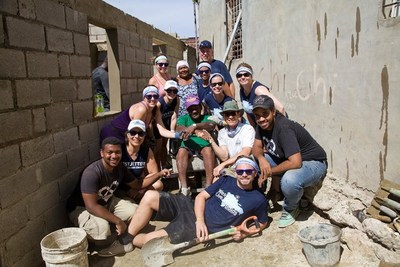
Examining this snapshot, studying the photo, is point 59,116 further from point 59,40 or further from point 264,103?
point 264,103

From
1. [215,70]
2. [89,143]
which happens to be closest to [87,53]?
[89,143]

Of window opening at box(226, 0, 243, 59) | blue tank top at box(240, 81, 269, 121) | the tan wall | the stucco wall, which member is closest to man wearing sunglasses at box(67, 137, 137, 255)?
the tan wall

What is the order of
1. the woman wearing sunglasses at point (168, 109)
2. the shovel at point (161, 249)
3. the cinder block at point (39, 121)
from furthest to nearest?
the woman wearing sunglasses at point (168, 109) → the shovel at point (161, 249) → the cinder block at point (39, 121)

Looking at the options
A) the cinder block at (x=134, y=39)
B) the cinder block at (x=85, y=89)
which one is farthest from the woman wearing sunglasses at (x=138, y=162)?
the cinder block at (x=134, y=39)

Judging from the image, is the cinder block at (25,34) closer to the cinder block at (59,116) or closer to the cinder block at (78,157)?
the cinder block at (59,116)

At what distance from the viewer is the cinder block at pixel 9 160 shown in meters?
2.69

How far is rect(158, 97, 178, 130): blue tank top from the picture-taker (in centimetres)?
479

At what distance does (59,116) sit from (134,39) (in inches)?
119

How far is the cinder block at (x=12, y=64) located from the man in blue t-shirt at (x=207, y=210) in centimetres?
169

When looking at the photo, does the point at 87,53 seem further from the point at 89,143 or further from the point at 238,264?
the point at 238,264

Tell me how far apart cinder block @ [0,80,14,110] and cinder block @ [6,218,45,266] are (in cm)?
106

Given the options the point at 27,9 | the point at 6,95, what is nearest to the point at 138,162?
the point at 6,95

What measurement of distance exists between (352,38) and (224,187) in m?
1.97

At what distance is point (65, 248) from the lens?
2803 mm
